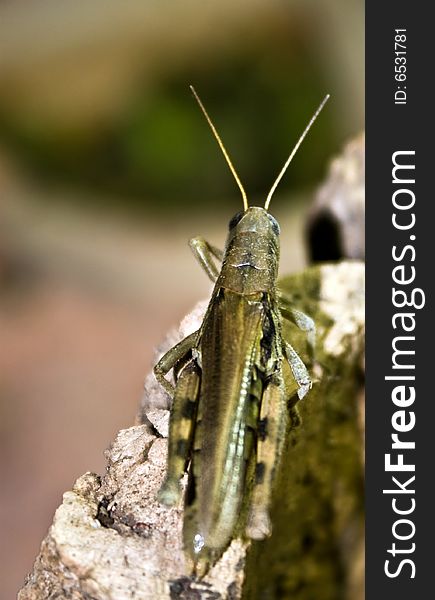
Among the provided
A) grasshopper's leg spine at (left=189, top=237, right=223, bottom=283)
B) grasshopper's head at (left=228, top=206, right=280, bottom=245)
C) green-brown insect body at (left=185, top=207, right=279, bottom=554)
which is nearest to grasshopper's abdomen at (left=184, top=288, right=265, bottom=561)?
green-brown insect body at (left=185, top=207, right=279, bottom=554)

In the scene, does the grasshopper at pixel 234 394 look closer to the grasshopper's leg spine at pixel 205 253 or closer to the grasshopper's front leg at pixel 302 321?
the grasshopper's front leg at pixel 302 321

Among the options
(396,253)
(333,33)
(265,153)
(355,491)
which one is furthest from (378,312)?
(333,33)

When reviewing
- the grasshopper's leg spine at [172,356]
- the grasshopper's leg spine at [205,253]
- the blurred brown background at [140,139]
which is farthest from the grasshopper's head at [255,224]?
the blurred brown background at [140,139]

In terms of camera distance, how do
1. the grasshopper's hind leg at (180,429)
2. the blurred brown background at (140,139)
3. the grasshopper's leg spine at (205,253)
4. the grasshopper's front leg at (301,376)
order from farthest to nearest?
1. the blurred brown background at (140,139)
2. the grasshopper's leg spine at (205,253)
3. the grasshopper's front leg at (301,376)
4. the grasshopper's hind leg at (180,429)

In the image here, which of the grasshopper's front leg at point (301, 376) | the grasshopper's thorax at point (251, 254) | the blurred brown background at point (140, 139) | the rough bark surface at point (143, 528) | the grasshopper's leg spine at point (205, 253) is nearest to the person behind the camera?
the rough bark surface at point (143, 528)

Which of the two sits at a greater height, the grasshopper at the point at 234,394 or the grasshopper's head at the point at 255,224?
the grasshopper's head at the point at 255,224

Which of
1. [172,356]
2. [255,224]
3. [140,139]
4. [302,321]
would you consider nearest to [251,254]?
[255,224]

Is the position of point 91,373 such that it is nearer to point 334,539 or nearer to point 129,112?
point 129,112
